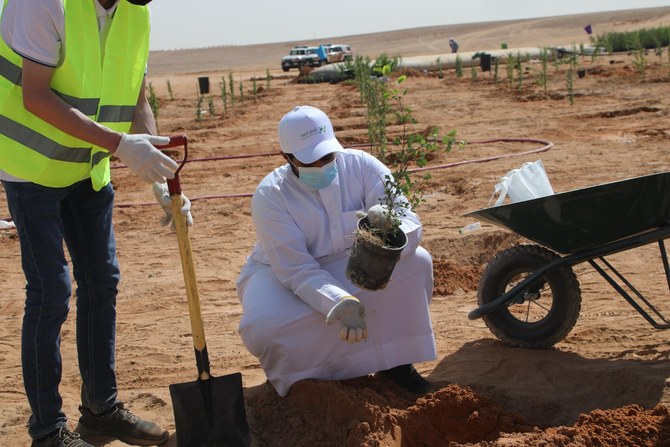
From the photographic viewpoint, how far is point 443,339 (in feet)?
14.6

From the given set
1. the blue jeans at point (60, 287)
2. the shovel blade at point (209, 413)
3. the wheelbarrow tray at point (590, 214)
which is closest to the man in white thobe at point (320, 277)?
the shovel blade at point (209, 413)

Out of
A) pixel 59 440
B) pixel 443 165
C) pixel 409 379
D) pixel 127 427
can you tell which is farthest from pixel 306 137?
pixel 443 165

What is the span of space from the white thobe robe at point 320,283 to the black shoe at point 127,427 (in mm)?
538

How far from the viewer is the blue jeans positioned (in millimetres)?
3049

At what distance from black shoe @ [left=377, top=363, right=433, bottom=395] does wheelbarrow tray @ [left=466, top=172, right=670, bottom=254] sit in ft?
2.46

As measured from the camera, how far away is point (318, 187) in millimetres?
3699

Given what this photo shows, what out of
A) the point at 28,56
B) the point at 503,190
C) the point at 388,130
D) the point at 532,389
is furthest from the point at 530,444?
the point at 388,130

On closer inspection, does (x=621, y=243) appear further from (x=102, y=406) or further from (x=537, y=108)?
(x=537, y=108)

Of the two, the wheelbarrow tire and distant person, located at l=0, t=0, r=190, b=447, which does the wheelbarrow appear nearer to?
the wheelbarrow tire

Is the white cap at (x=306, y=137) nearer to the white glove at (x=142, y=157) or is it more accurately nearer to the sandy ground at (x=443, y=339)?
the white glove at (x=142, y=157)

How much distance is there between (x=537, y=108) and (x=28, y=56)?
36.7ft

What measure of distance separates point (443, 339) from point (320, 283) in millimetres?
1173

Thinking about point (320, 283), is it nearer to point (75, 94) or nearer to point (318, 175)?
point (318, 175)

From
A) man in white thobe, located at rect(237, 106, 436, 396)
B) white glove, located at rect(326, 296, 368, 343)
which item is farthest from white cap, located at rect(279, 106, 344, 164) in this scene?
white glove, located at rect(326, 296, 368, 343)
